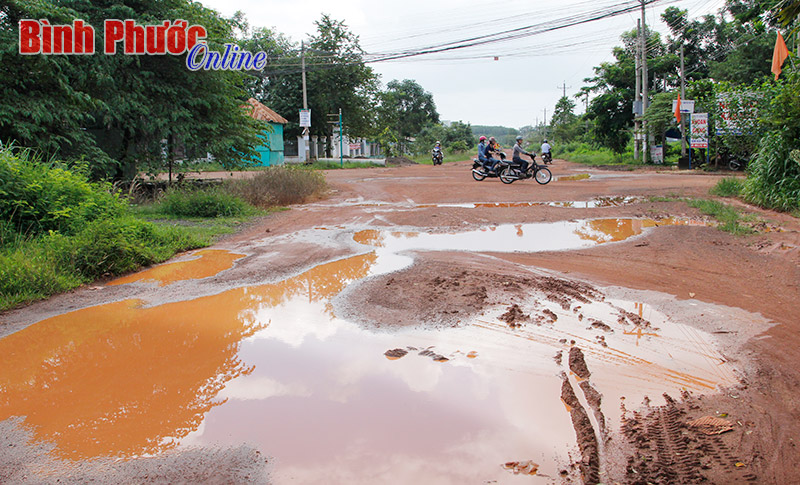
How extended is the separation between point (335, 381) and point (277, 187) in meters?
10.3

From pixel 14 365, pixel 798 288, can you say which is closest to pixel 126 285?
pixel 14 365

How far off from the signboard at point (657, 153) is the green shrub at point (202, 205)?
2324 cm

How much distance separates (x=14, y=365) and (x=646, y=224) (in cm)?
869

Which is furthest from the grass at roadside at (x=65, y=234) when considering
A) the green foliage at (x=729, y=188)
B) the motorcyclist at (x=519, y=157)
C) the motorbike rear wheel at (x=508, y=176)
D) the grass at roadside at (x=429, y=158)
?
the grass at roadside at (x=429, y=158)

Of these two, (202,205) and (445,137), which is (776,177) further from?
(445,137)

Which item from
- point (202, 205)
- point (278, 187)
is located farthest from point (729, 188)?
point (202, 205)

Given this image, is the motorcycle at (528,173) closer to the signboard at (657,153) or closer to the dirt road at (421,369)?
the dirt road at (421,369)

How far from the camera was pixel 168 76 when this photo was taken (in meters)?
14.5

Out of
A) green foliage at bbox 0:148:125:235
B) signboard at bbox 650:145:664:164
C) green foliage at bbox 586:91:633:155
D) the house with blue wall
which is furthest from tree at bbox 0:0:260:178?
green foliage at bbox 586:91:633:155

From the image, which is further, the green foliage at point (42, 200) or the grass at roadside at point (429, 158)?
the grass at roadside at point (429, 158)

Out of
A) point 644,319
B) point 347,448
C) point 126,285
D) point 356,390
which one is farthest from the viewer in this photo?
point 126,285

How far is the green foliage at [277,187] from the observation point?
42.5 ft

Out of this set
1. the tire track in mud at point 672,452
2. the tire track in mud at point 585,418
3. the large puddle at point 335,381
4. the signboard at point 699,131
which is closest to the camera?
the tire track in mud at point 672,452

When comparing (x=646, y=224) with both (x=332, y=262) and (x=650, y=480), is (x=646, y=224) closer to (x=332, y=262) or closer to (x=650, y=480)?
(x=332, y=262)
